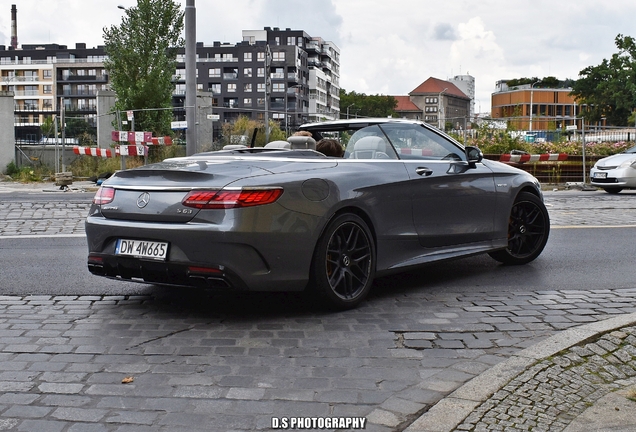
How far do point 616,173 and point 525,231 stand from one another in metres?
14.1

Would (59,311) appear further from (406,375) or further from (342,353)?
(406,375)

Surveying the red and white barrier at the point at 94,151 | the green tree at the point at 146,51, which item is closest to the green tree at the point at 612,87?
the green tree at the point at 146,51

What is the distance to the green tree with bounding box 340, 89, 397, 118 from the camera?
172 m

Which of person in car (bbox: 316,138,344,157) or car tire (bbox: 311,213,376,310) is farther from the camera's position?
person in car (bbox: 316,138,344,157)

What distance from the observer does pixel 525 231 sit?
831 cm

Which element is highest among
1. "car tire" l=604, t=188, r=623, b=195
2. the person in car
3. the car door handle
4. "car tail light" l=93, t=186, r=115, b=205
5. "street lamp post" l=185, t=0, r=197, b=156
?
"street lamp post" l=185, t=0, r=197, b=156

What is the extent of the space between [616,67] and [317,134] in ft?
324

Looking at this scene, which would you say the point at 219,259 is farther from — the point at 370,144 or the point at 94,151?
the point at 94,151

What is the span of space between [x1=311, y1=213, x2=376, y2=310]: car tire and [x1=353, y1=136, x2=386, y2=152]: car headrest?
0.85m

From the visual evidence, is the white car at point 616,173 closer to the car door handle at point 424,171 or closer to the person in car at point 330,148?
the car door handle at point 424,171

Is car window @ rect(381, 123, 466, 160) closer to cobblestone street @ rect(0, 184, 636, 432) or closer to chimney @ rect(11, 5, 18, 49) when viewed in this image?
cobblestone street @ rect(0, 184, 636, 432)

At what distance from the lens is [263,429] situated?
3604 mm

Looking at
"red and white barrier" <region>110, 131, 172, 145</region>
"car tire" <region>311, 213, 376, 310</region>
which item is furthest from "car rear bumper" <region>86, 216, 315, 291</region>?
"red and white barrier" <region>110, 131, 172, 145</region>

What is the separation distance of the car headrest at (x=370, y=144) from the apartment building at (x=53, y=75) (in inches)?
5063
